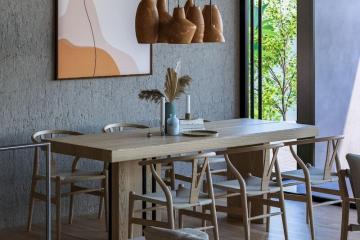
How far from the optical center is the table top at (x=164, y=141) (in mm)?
5809

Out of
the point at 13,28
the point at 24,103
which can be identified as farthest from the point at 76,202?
Answer: the point at 13,28

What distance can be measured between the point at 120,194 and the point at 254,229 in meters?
1.35

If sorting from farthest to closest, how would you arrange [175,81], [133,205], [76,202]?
[76,202] → [175,81] → [133,205]

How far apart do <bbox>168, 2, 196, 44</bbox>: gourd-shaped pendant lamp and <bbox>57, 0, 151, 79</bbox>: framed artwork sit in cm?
152

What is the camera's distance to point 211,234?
22.1 feet

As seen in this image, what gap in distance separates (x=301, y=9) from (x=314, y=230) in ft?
6.96

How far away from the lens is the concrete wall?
771cm

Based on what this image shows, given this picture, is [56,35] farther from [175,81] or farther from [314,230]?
[314,230]

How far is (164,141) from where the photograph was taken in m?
6.12

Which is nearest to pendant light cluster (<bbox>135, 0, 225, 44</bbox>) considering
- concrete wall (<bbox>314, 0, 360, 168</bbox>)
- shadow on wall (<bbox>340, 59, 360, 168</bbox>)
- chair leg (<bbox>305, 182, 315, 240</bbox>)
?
chair leg (<bbox>305, 182, 315, 240</bbox>)

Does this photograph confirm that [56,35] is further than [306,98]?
No

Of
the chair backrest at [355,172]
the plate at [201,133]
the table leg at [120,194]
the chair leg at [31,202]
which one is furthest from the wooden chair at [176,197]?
the chair leg at [31,202]

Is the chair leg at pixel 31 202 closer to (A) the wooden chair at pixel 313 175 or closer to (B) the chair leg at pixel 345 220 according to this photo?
(A) the wooden chair at pixel 313 175

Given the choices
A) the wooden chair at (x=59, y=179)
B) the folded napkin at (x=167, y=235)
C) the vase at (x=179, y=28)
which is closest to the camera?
the folded napkin at (x=167, y=235)
